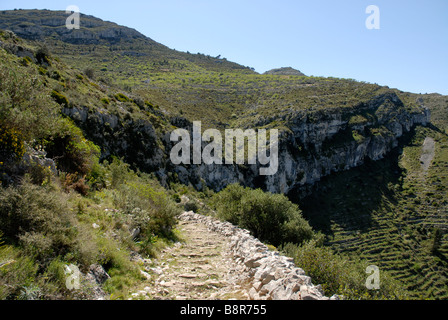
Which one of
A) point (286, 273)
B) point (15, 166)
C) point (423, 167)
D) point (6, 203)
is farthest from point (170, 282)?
point (423, 167)

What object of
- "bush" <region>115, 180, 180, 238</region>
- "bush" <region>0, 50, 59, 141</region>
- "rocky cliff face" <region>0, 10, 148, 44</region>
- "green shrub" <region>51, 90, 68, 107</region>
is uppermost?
"rocky cliff face" <region>0, 10, 148, 44</region>

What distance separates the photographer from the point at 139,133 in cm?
2416

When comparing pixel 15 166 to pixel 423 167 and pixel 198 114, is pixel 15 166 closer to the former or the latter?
pixel 198 114

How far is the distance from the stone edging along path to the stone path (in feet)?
1.00

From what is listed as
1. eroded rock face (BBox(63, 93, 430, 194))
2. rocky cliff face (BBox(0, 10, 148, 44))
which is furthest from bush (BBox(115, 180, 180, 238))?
rocky cliff face (BBox(0, 10, 148, 44))

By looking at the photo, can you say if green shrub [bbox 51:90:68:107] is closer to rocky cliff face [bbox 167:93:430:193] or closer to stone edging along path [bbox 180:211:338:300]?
stone edging along path [bbox 180:211:338:300]

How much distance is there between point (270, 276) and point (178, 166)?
23799 mm

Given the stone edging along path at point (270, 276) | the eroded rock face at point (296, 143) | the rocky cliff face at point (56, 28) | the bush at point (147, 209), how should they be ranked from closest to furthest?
the stone edging along path at point (270, 276), the bush at point (147, 209), the eroded rock face at point (296, 143), the rocky cliff face at point (56, 28)

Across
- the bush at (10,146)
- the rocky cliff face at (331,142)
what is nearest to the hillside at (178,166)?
the bush at (10,146)

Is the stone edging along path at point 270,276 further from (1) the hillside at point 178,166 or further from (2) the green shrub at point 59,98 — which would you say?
(2) the green shrub at point 59,98

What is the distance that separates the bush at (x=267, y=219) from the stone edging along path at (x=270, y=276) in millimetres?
5772

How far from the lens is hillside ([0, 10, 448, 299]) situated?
504cm

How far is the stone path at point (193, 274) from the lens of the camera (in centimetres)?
498
